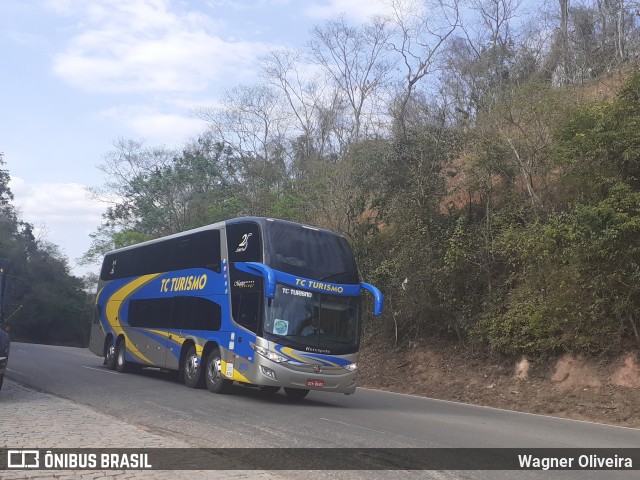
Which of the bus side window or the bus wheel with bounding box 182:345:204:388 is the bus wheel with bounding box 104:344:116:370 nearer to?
the bus wheel with bounding box 182:345:204:388

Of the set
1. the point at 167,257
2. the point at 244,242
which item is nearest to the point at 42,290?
the point at 167,257

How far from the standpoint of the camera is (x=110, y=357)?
22.7 metres

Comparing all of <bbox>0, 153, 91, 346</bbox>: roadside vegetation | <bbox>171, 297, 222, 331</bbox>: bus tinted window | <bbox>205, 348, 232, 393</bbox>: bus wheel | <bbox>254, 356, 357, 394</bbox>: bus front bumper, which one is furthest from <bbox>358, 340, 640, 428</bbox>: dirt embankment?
<bbox>0, 153, 91, 346</bbox>: roadside vegetation

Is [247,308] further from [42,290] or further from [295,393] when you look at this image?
[42,290]

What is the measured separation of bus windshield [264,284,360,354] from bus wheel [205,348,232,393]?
2323 mm

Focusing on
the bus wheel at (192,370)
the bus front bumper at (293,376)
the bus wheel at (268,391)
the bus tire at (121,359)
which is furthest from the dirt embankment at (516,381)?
the bus tire at (121,359)

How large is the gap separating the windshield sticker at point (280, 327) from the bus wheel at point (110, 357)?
1027cm

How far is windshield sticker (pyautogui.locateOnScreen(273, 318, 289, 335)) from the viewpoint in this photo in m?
14.1

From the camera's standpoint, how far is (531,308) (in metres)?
19.3

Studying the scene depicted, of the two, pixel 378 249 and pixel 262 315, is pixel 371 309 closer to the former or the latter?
pixel 378 249

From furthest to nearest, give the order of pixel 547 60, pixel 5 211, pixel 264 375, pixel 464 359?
pixel 5 211
pixel 547 60
pixel 464 359
pixel 264 375

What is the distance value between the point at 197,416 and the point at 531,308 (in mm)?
11326

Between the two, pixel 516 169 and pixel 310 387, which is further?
pixel 516 169

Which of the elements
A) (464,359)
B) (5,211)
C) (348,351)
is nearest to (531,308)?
(464,359)
